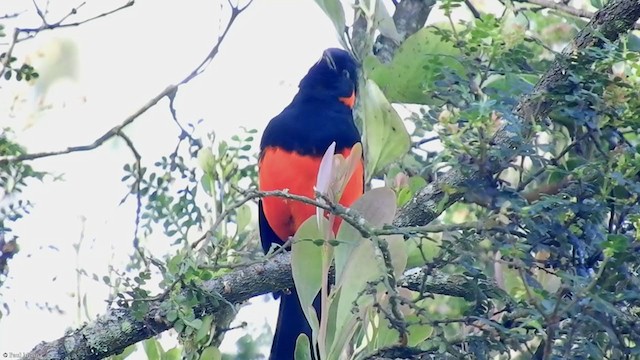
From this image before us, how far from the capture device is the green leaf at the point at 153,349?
1961 mm

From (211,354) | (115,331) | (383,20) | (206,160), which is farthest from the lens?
(206,160)

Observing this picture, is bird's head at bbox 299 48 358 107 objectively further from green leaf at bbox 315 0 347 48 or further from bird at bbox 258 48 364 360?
green leaf at bbox 315 0 347 48

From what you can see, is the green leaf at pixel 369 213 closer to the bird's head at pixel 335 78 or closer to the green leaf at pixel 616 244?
the green leaf at pixel 616 244

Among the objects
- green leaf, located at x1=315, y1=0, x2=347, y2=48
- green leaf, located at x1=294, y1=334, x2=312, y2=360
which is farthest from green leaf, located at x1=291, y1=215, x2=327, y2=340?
green leaf, located at x1=315, y1=0, x2=347, y2=48

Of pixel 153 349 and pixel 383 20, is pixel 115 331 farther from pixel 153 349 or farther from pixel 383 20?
pixel 383 20

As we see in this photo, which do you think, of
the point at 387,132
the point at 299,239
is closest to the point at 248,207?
the point at 387,132

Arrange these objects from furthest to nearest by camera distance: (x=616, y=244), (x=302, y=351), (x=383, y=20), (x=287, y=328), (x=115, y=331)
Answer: (x=287, y=328) → (x=383, y=20) → (x=115, y=331) → (x=302, y=351) → (x=616, y=244)

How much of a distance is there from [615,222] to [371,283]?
35 centimetres

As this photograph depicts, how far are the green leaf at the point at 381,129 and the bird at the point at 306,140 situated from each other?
2.66 ft

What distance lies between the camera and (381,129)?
1.77 metres

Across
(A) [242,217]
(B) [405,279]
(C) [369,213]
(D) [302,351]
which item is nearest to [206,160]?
(A) [242,217]

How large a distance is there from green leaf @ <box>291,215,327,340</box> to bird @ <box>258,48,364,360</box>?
1.12 metres

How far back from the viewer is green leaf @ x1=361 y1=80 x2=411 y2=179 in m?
1.72

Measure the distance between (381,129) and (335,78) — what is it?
4.22ft
